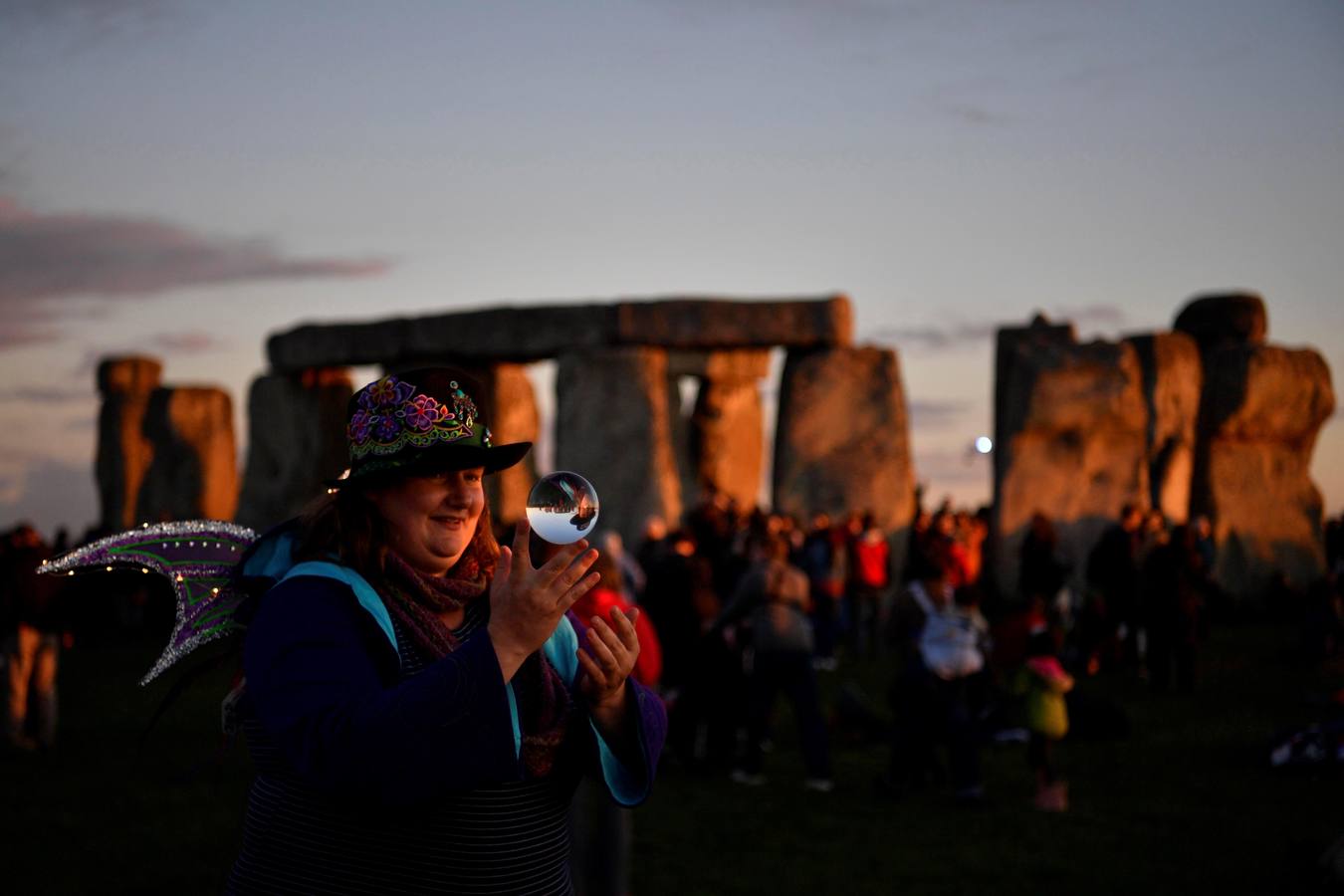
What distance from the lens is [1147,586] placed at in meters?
12.8

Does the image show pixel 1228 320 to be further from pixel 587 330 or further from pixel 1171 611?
pixel 1171 611

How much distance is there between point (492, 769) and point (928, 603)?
22.0 ft

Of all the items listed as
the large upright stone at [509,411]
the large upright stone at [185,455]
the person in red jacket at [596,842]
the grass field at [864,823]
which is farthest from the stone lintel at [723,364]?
the person in red jacket at [596,842]

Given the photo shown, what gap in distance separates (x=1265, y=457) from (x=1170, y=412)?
57.4 inches

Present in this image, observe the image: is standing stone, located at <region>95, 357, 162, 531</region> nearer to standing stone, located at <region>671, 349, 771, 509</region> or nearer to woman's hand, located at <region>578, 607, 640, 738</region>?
standing stone, located at <region>671, 349, 771, 509</region>

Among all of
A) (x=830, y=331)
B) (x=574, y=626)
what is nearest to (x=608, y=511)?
(x=830, y=331)

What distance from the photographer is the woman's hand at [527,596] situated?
2.21 m

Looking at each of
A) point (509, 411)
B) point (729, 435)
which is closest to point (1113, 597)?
point (729, 435)

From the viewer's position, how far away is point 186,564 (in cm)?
270

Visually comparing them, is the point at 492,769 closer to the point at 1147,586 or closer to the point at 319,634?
the point at 319,634

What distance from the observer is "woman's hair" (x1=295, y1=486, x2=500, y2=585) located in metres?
2.47

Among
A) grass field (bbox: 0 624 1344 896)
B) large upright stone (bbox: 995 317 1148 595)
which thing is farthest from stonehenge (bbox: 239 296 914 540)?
grass field (bbox: 0 624 1344 896)

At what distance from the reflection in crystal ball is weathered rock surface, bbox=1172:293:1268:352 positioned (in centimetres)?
2294

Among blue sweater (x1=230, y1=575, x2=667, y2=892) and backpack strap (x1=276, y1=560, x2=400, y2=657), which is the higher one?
backpack strap (x1=276, y1=560, x2=400, y2=657)
